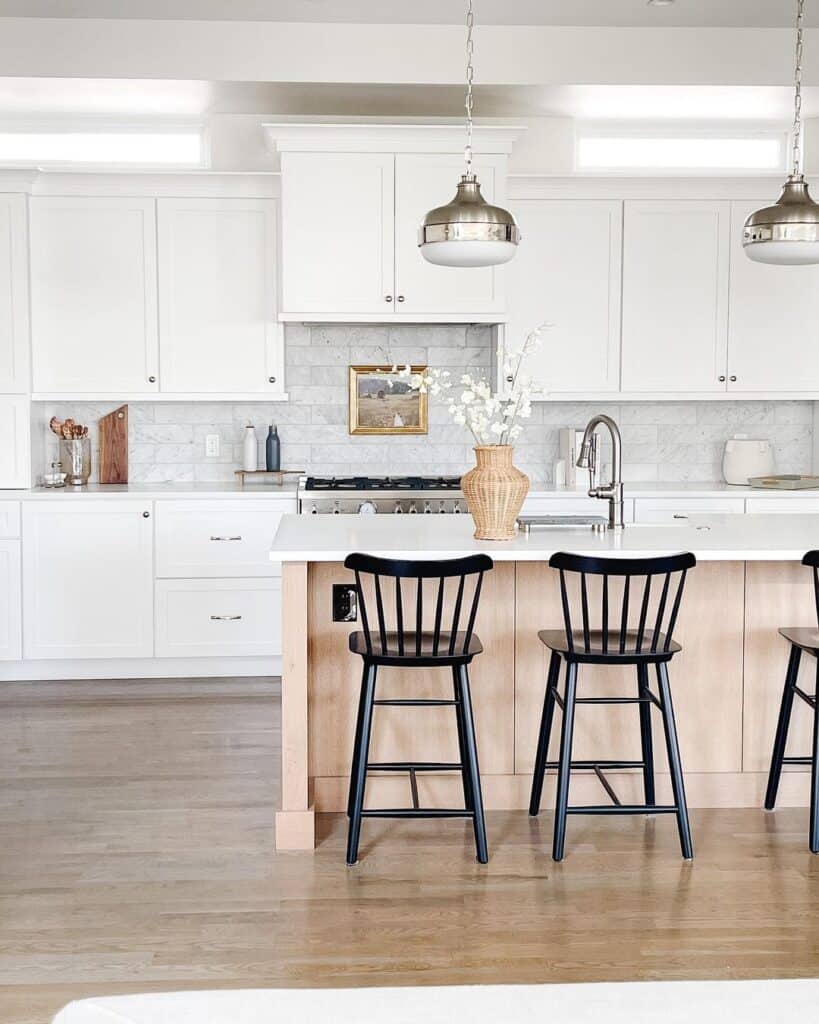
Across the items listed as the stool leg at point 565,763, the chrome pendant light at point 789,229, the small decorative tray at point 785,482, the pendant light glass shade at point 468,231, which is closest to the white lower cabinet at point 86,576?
the pendant light glass shade at point 468,231

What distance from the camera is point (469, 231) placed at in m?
3.32

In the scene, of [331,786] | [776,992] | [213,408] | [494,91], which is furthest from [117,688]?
[776,992]

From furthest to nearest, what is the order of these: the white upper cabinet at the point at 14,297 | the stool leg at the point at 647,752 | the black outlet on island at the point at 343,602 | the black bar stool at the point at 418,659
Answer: the white upper cabinet at the point at 14,297 < the black outlet on island at the point at 343,602 < the stool leg at the point at 647,752 < the black bar stool at the point at 418,659

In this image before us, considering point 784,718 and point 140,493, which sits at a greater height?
point 140,493

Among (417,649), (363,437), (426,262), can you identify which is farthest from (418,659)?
(363,437)

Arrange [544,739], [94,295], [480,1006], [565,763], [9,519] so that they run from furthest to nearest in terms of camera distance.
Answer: [94,295]
[9,519]
[544,739]
[565,763]
[480,1006]

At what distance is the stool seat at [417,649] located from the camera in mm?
3146

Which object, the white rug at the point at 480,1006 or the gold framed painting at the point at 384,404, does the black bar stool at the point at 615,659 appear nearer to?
the white rug at the point at 480,1006

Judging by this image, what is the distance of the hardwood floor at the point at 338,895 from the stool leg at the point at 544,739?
0.25ft

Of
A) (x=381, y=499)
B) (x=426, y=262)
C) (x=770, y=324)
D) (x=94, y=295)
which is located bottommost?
(x=381, y=499)

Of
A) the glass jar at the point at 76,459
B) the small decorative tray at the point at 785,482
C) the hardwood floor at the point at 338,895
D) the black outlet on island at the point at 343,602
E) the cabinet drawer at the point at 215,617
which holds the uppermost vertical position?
the glass jar at the point at 76,459

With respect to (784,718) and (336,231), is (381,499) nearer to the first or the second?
(336,231)

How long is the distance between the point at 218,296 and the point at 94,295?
60 centimetres

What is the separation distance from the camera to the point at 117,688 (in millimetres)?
5238
